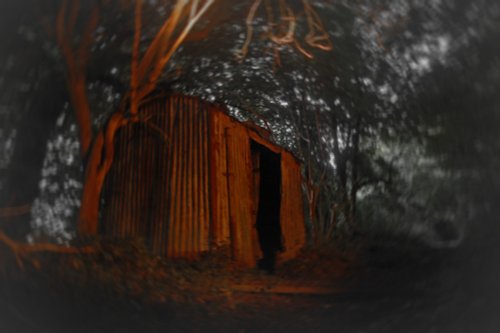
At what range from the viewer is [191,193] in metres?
1.70

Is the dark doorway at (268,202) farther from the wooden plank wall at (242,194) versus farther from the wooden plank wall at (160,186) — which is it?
the wooden plank wall at (160,186)

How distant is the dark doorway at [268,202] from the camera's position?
65.7 inches

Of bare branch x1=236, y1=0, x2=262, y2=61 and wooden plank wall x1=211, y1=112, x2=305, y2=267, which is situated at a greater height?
bare branch x1=236, y1=0, x2=262, y2=61

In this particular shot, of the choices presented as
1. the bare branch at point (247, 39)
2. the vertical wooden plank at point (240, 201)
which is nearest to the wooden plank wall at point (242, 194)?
the vertical wooden plank at point (240, 201)

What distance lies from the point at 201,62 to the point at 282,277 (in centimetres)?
65

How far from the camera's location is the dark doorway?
1.67 m

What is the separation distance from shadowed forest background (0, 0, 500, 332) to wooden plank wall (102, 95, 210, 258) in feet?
0.22

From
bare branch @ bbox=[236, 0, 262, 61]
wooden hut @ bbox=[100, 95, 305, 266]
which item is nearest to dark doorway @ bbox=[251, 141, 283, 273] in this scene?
wooden hut @ bbox=[100, 95, 305, 266]

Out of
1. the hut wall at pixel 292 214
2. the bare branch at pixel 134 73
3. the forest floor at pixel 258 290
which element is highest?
the bare branch at pixel 134 73

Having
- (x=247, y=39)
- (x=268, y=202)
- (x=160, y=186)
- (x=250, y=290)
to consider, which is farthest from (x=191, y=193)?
(x=247, y=39)

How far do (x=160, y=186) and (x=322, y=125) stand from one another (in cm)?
49

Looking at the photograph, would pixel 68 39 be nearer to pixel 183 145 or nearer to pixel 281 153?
pixel 183 145

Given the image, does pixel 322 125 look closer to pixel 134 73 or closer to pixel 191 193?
pixel 191 193

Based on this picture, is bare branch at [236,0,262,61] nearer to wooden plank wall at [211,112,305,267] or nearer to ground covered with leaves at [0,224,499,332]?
wooden plank wall at [211,112,305,267]
